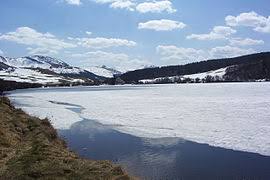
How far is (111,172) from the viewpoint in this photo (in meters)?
15.1

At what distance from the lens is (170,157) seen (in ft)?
77.5

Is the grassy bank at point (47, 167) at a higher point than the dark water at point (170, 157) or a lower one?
higher

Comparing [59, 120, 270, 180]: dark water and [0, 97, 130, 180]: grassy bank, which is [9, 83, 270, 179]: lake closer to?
[59, 120, 270, 180]: dark water

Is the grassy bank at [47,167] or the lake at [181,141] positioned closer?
the grassy bank at [47,167]

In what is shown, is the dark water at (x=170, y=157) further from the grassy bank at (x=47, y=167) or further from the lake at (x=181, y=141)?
the grassy bank at (x=47, y=167)

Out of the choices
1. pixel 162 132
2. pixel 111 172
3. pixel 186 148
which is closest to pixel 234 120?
pixel 162 132

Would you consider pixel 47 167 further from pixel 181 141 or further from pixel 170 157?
pixel 181 141

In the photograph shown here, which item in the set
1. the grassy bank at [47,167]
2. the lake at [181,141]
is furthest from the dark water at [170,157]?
the grassy bank at [47,167]

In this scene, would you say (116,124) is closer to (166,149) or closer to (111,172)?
(166,149)

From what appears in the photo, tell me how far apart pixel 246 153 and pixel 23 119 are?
18154 millimetres

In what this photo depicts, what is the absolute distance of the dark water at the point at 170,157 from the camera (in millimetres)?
19328

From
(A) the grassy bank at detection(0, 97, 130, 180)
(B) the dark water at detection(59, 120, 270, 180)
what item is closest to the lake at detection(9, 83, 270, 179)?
(B) the dark water at detection(59, 120, 270, 180)

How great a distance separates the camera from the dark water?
1933cm

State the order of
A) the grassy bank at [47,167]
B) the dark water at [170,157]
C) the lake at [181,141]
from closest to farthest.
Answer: the grassy bank at [47,167], the dark water at [170,157], the lake at [181,141]
